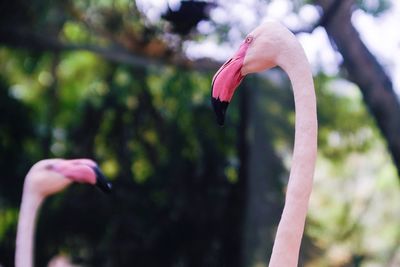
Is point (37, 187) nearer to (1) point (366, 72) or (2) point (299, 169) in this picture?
(2) point (299, 169)

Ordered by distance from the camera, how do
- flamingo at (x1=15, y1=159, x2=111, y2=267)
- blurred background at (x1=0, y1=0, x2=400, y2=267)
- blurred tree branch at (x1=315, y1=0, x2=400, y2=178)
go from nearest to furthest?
flamingo at (x1=15, y1=159, x2=111, y2=267) < blurred tree branch at (x1=315, y1=0, x2=400, y2=178) < blurred background at (x1=0, y1=0, x2=400, y2=267)

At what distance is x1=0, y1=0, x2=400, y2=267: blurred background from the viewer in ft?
23.1

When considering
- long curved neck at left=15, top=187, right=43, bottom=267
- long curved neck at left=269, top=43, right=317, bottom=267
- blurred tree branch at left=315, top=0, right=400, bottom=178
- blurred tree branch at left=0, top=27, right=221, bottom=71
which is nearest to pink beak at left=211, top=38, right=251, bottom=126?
long curved neck at left=269, top=43, right=317, bottom=267

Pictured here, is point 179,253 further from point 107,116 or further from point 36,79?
point 36,79

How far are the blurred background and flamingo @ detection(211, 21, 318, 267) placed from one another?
3503mm

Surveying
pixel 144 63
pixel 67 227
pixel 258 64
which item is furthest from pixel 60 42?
pixel 258 64

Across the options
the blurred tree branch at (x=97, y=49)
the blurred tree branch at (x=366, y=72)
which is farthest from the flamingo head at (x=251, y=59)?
the blurred tree branch at (x=97, y=49)

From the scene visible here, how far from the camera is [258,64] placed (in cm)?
256

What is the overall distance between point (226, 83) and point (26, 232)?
2.02 meters

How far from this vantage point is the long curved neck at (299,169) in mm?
2357

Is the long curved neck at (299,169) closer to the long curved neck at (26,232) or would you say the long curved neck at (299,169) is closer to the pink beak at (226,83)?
the pink beak at (226,83)

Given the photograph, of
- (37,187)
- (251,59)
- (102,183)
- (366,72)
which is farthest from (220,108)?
(366,72)

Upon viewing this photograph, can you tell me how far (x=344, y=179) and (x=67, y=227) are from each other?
3.24 metres

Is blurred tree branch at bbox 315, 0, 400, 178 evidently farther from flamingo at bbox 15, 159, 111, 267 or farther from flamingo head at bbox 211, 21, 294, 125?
flamingo head at bbox 211, 21, 294, 125
